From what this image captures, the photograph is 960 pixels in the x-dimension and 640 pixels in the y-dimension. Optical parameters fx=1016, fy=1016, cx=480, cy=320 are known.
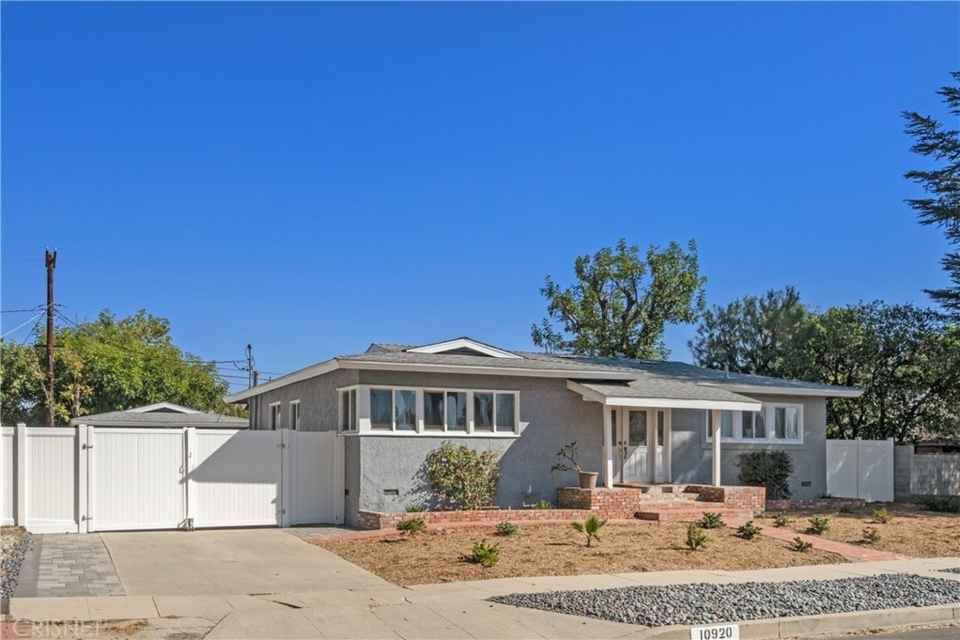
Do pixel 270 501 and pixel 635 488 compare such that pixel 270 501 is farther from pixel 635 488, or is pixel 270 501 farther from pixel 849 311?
pixel 849 311

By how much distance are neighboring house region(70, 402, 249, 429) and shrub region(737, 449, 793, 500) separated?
16.8 m

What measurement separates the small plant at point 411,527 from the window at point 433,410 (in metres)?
2.90

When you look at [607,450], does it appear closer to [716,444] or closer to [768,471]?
[716,444]

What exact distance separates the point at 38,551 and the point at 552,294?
3120cm

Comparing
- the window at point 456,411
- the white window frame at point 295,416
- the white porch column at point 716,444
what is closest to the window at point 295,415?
the white window frame at point 295,416

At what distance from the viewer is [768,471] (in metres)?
25.0

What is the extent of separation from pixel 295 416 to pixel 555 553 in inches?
416

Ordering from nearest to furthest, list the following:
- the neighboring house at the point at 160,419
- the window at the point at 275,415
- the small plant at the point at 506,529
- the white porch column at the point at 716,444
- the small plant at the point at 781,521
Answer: the small plant at the point at 506,529, the small plant at the point at 781,521, the white porch column at the point at 716,444, the window at the point at 275,415, the neighboring house at the point at 160,419

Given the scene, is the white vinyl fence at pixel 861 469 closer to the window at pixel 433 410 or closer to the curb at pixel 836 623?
the window at pixel 433 410

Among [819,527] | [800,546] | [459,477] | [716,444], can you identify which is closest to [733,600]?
[800,546]

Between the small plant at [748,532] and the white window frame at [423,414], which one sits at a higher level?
the white window frame at [423,414]

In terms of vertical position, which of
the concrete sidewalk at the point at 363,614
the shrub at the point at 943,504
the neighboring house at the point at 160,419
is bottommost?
the shrub at the point at 943,504

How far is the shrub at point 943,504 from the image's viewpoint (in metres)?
24.4

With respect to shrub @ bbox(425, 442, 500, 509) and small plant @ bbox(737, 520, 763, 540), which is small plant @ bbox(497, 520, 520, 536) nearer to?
shrub @ bbox(425, 442, 500, 509)
